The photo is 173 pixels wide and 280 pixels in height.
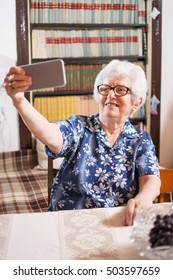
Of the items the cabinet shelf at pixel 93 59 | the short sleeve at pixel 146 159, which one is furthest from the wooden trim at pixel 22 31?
the short sleeve at pixel 146 159

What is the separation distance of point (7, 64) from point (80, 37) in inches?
27.4

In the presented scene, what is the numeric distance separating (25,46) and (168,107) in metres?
1.51

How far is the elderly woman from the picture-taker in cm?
150

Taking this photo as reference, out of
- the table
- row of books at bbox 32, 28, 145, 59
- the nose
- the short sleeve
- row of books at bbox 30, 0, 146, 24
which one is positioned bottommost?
the table

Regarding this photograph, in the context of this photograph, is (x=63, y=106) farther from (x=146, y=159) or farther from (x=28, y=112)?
(x=28, y=112)

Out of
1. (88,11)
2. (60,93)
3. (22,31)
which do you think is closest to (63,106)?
(60,93)

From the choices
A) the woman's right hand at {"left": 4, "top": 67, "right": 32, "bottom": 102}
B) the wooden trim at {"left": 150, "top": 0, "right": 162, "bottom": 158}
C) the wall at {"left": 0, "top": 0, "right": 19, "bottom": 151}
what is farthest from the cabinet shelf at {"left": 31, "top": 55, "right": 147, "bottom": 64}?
the woman's right hand at {"left": 4, "top": 67, "right": 32, "bottom": 102}

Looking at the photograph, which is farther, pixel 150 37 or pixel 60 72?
pixel 150 37

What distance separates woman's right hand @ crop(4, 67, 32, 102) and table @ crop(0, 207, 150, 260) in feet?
1.29

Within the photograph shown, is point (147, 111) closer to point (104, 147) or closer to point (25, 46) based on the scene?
point (25, 46)

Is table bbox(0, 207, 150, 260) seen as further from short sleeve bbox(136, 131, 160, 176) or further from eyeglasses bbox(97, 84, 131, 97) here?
eyeglasses bbox(97, 84, 131, 97)
